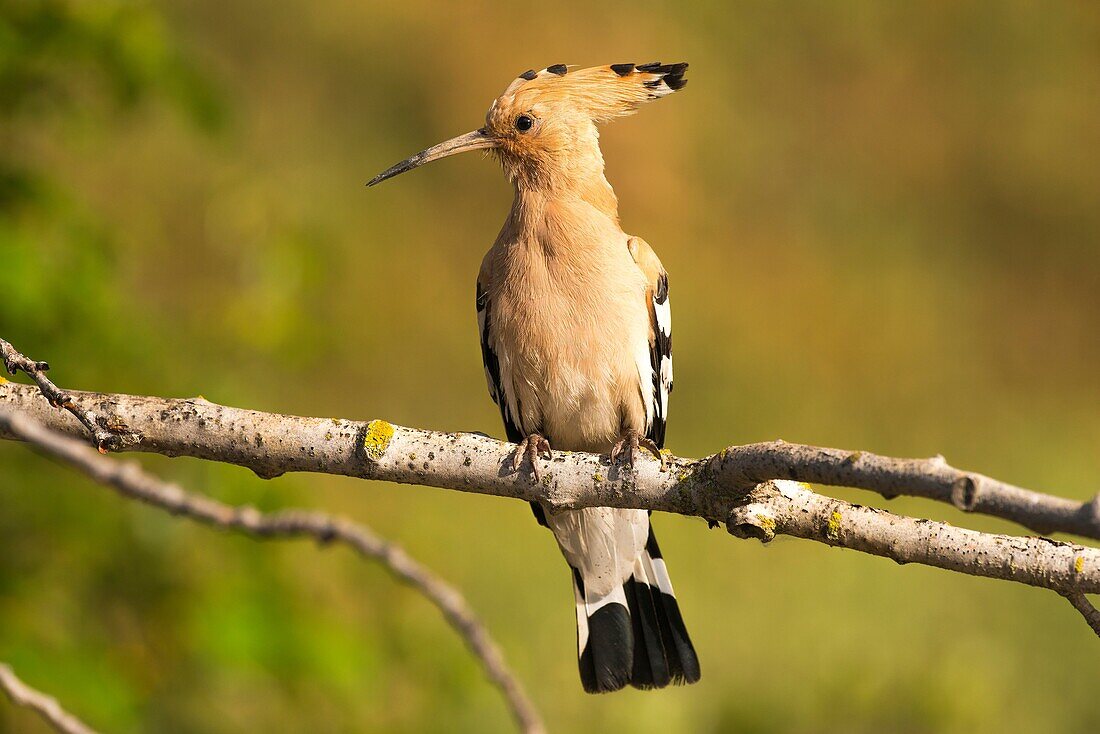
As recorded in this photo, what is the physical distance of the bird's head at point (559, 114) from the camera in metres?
2.11

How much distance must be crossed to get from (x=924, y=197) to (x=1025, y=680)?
3.25m

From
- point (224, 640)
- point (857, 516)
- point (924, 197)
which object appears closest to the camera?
point (857, 516)

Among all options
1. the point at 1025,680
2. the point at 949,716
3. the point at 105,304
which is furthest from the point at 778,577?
the point at 105,304

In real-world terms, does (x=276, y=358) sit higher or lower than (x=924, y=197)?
lower

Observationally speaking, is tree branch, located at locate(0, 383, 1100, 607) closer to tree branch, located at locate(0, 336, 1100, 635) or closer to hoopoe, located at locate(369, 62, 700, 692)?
tree branch, located at locate(0, 336, 1100, 635)

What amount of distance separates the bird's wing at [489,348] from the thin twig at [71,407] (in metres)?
0.78

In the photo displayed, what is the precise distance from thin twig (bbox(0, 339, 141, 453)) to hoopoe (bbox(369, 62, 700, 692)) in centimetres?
65

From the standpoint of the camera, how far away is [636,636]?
2.13m

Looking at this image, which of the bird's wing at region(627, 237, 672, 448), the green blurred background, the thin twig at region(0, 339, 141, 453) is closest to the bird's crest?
the bird's wing at region(627, 237, 672, 448)

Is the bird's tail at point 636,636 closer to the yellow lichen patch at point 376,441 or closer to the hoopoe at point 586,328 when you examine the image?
the hoopoe at point 586,328

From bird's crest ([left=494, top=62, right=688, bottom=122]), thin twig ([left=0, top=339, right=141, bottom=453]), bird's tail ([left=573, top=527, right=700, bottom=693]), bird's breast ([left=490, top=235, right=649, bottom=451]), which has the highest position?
bird's crest ([left=494, top=62, right=688, bottom=122])

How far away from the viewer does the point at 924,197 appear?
21.7ft

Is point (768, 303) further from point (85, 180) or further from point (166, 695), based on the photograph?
point (166, 695)

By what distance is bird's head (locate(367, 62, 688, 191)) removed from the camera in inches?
83.0
